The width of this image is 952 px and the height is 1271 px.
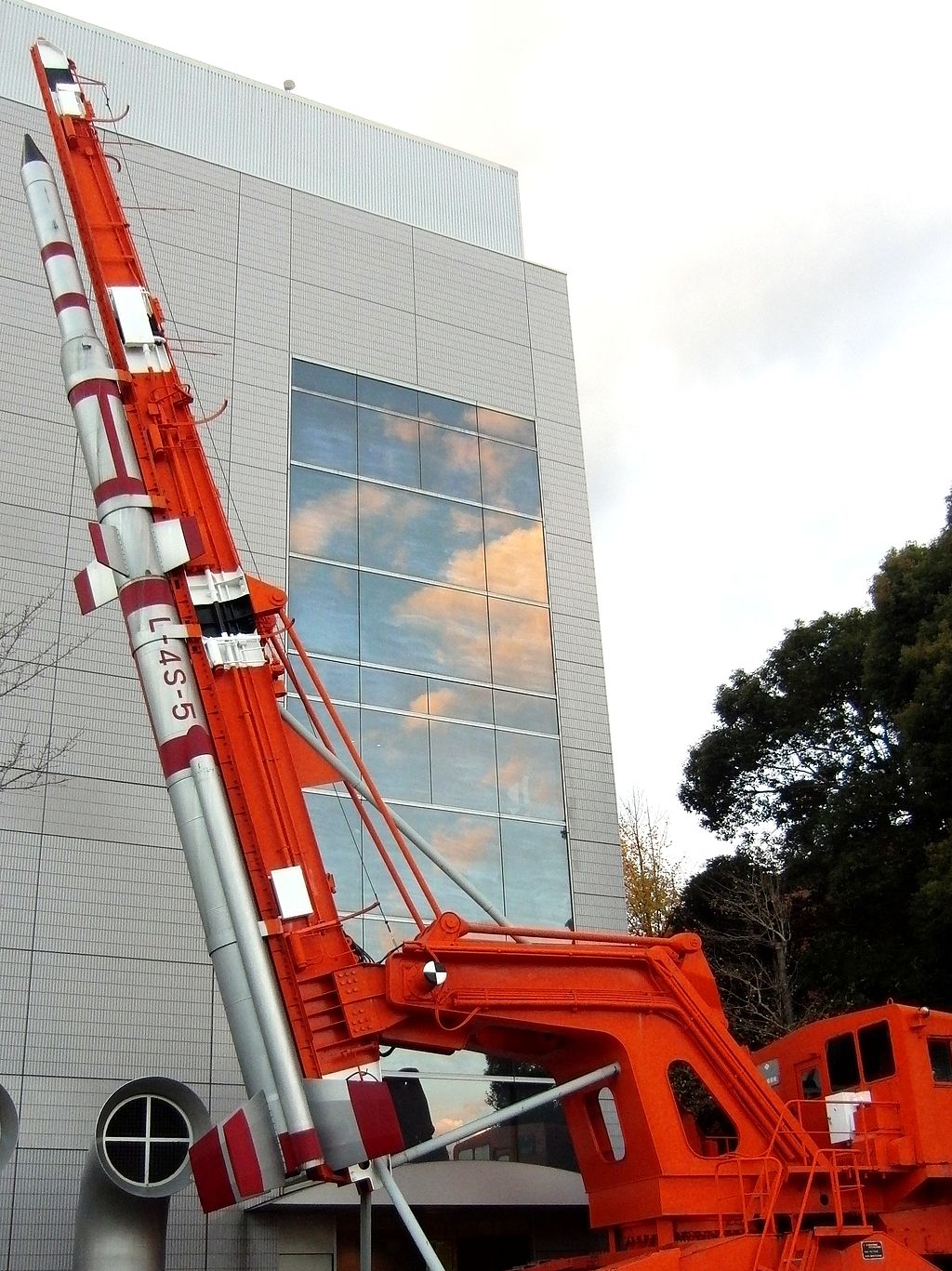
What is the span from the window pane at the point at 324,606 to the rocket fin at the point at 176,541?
25.3 feet

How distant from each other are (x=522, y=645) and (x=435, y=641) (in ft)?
5.68

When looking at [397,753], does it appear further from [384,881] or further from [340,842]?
[384,881]

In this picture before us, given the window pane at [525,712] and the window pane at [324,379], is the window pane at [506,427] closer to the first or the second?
the window pane at [324,379]

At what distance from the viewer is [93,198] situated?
1595cm

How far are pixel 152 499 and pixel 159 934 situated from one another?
7225mm

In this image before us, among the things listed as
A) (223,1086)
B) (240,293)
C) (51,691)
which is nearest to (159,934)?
(223,1086)

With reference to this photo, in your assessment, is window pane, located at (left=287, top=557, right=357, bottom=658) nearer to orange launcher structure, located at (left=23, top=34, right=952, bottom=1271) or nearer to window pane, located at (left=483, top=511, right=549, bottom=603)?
window pane, located at (left=483, top=511, right=549, bottom=603)

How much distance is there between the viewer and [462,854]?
21891 mm

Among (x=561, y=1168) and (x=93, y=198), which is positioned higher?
A: (x=93, y=198)

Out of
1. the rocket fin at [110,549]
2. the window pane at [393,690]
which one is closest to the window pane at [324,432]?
the window pane at [393,690]

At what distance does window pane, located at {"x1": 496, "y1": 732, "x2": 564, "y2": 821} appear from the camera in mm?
22812

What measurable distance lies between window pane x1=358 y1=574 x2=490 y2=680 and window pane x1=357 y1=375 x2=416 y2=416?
3.55m

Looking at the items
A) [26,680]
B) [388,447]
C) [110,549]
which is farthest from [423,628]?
[110,549]

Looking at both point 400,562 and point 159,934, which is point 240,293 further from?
point 159,934
